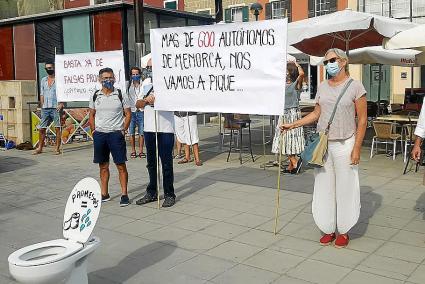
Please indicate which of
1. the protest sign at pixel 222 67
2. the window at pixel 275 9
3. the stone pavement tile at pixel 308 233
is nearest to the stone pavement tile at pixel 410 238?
the stone pavement tile at pixel 308 233

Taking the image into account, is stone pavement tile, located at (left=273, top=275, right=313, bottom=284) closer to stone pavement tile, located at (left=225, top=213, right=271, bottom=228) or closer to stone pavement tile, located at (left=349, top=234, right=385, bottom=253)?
stone pavement tile, located at (left=349, top=234, right=385, bottom=253)

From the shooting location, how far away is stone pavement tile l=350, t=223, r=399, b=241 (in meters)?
5.13

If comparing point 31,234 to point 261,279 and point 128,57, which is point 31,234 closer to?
point 261,279

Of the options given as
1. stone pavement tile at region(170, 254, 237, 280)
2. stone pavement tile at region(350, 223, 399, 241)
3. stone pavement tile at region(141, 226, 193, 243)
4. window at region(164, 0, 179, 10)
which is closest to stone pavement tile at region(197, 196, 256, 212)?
stone pavement tile at region(141, 226, 193, 243)

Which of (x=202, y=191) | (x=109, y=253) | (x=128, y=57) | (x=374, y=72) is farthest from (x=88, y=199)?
(x=374, y=72)

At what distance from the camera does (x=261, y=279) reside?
13.4 ft

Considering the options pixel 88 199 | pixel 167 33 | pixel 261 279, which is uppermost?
pixel 167 33

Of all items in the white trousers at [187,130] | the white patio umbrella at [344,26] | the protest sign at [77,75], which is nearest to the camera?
the white patio umbrella at [344,26]

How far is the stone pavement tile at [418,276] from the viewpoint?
399cm

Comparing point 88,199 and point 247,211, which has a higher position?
point 88,199

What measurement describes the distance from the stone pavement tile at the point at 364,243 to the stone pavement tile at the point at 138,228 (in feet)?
6.96

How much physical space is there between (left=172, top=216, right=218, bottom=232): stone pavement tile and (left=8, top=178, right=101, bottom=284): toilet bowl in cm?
189

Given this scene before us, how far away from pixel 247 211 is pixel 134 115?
5.20m

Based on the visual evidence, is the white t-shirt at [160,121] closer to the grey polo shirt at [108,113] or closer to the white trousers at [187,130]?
the grey polo shirt at [108,113]
